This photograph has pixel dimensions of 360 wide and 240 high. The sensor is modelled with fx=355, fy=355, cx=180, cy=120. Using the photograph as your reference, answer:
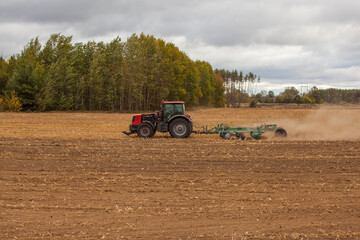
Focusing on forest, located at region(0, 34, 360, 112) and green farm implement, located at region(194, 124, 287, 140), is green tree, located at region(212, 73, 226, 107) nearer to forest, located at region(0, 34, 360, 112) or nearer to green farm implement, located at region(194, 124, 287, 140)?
forest, located at region(0, 34, 360, 112)

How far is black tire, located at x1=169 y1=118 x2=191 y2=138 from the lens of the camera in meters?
18.6

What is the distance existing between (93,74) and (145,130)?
109 feet

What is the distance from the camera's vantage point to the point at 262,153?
1434cm

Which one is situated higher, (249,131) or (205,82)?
(205,82)

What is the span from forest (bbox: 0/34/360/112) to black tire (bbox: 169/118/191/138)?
3270cm

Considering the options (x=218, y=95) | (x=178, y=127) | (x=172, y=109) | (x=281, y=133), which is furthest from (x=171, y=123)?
(x=218, y=95)

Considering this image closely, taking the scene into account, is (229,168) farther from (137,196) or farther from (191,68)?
(191,68)

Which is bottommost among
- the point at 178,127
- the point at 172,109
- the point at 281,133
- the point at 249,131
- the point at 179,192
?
the point at 179,192

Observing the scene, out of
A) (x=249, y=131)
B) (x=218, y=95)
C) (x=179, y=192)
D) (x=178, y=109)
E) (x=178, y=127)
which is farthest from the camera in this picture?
(x=218, y=95)

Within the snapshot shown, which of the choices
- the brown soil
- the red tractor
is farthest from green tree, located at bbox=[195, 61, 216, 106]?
the brown soil

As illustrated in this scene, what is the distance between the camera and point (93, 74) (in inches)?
1959

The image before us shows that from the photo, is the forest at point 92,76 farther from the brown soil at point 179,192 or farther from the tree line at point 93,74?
the brown soil at point 179,192

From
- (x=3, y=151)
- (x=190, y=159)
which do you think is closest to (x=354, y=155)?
(x=190, y=159)

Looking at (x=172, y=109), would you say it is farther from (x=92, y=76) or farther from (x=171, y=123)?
(x=92, y=76)
